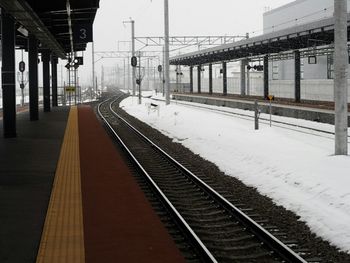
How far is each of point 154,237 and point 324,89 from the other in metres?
36.2

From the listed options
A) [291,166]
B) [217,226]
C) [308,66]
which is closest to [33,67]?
[291,166]

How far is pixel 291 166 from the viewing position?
12352 millimetres

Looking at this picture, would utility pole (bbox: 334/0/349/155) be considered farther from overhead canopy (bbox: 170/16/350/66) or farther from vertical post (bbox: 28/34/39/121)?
vertical post (bbox: 28/34/39/121)

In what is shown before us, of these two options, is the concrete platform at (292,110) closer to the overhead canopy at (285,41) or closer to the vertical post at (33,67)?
the overhead canopy at (285,41)

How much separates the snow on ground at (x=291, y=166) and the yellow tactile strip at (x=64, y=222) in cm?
350

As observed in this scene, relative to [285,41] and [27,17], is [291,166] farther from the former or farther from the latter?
[285,41]

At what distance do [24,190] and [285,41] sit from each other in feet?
86.4

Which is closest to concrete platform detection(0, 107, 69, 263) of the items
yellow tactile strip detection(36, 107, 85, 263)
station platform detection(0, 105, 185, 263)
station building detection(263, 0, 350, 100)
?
station platform detection(0, 105, 185, 263)

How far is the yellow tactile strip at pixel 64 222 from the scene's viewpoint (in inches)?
237

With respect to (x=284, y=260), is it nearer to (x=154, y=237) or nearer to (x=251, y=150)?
(x=154, y=237)

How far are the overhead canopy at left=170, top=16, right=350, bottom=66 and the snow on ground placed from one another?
21.6 feet

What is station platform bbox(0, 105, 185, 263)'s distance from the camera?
6.14 meters

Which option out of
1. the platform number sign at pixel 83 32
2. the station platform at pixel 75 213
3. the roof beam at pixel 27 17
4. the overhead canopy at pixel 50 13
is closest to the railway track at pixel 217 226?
the station platform at pixel 75 213

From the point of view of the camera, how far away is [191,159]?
15.4 m
